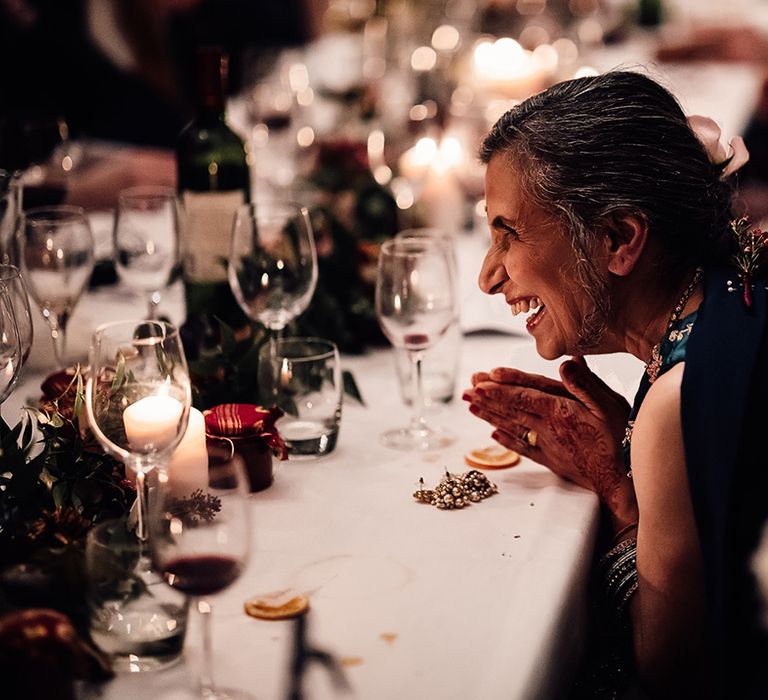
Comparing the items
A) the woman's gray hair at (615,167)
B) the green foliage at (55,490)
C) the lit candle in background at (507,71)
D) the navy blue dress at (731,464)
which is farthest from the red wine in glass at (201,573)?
the lit candle in background at (507,71)

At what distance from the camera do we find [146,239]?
1.72 metres

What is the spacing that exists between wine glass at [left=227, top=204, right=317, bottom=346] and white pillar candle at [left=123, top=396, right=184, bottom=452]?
54cm

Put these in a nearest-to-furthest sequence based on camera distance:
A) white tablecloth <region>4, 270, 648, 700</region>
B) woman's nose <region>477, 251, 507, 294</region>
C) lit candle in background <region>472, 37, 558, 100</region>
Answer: white tablecloth <region>4, 270, 648, 700</region> → woman's nose <region>477, 251, 507, 294</region> → lit candle in background <region>472, 37, 558, 100</region>

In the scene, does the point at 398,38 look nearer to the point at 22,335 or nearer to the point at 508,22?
the point at 508,22

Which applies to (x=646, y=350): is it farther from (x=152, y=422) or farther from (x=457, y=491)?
(x=152, y=422)

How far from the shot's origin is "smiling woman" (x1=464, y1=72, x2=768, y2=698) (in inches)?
45.3

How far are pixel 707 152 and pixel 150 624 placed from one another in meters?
0.86

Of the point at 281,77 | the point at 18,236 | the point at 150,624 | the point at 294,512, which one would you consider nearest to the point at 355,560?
the point at 294,512

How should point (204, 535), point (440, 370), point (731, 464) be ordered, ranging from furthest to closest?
point (440, 370) < point (731, 464) < point (204, 535)

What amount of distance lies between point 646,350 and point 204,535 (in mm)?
737

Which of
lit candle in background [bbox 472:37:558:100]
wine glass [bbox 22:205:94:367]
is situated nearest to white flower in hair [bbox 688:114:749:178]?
wine glass [bbox 22:205:94:367]

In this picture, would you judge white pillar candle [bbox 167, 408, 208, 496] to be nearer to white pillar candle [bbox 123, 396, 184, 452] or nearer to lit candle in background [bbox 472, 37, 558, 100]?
white pillar candle [bbox 123, 396, 184, 452]

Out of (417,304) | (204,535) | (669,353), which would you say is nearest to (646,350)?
(669,353)

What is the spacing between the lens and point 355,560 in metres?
1.12
